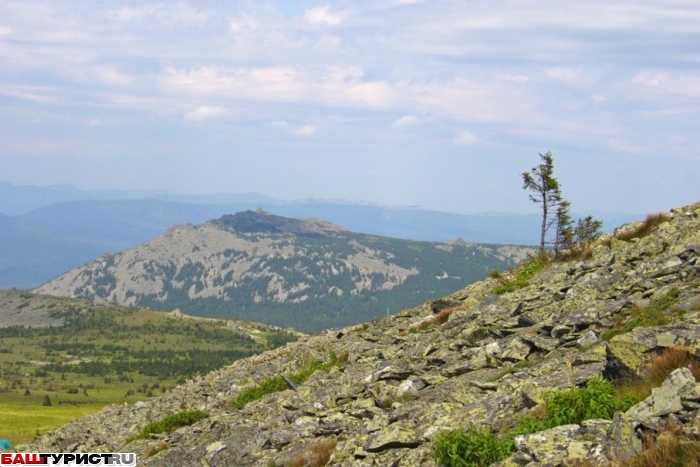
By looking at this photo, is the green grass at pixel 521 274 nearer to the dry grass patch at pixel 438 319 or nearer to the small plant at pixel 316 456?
the dry grass patch at pixel 438 319

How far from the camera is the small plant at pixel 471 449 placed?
12.9 meters

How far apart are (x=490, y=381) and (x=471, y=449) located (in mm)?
5612

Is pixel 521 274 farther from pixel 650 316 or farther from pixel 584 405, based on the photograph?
pixel 584 405

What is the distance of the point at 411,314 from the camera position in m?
40.9

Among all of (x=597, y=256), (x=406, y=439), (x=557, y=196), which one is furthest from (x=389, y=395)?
(x=557, y=196)

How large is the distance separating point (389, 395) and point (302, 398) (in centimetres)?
581

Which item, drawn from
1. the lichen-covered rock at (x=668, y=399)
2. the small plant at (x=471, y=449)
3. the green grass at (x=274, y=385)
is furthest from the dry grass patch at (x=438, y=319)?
the lichen-covered rock at (x=668, y=399)

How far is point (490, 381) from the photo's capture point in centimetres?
1864

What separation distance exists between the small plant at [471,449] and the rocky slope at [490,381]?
0.71 meters

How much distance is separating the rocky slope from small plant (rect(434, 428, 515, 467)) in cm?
71

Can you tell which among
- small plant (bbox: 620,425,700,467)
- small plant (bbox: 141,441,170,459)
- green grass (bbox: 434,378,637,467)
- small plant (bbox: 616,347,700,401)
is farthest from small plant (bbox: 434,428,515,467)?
small plant (bbox: 141,441,170,459)

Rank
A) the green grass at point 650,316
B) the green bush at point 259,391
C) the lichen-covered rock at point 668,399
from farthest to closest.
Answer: the green bush at point 259,391 → the green grass at point 650,316 → the lichen-covered rock at point 668,399

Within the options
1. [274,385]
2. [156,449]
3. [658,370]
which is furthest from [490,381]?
[274,385]

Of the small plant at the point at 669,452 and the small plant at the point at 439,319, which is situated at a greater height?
the small plant at the point at 669,452
